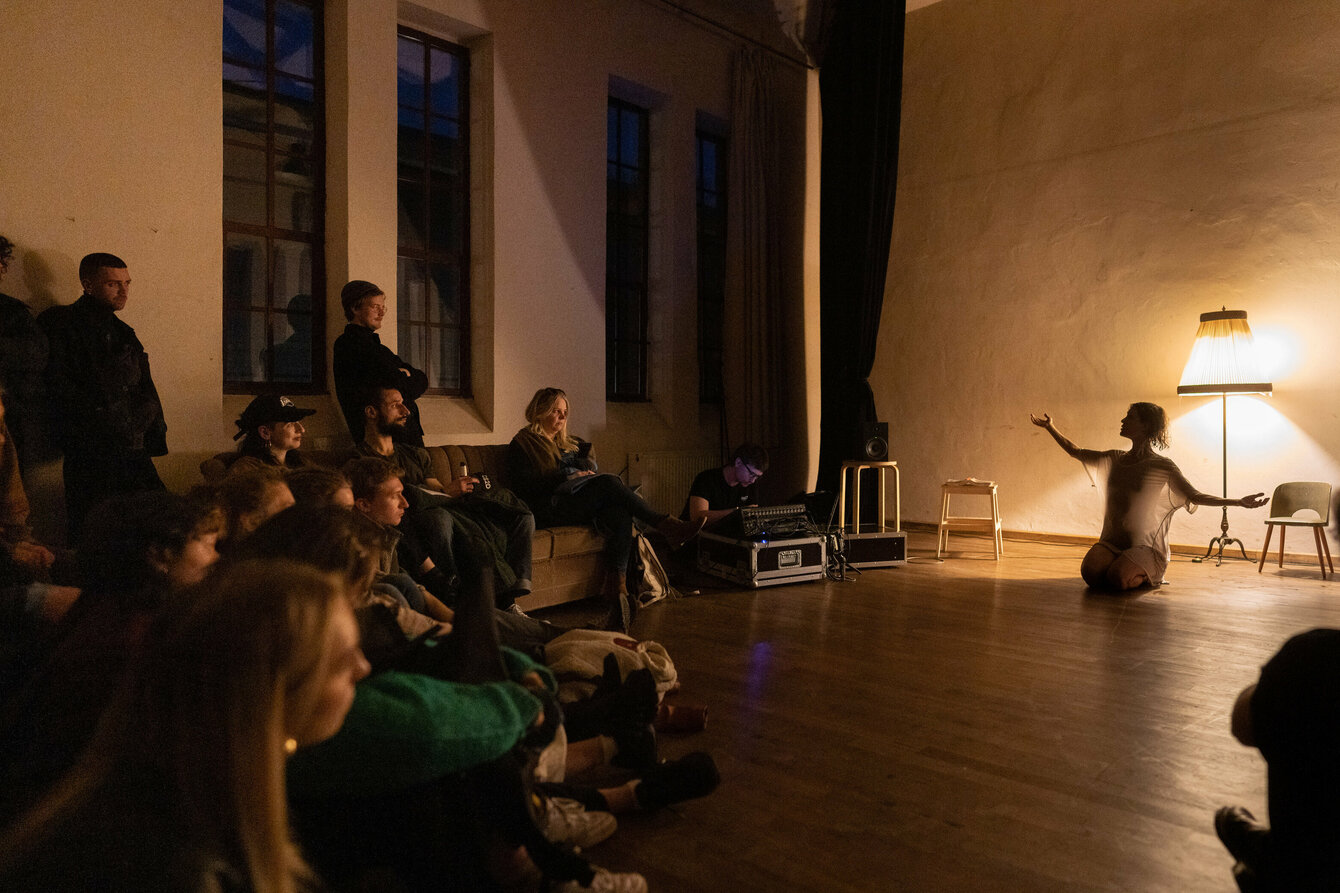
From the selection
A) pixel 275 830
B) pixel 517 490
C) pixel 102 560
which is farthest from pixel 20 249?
pixel 275 830

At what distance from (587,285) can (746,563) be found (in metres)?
2.50

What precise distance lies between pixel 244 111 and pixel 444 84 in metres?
1.43

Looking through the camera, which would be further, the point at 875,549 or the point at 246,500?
the point at 875,549

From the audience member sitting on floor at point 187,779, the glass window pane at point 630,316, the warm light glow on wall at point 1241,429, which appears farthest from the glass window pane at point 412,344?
the warm light glow on wall at point 1241,429

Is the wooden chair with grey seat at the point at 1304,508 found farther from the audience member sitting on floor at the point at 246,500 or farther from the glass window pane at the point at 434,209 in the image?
the audience member sitting on floor at the point at 246,500

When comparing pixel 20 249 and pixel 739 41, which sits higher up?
pixel 739 41

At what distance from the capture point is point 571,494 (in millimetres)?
4766

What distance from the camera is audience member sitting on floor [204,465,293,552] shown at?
88.5 inches

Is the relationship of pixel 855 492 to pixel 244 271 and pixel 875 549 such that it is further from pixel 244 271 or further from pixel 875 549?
pixel 244 271

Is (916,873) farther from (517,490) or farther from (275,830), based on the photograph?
(517,490)

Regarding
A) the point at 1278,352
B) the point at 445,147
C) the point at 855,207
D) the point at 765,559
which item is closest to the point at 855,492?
the point at 765,559

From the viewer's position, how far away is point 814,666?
11.7 feet

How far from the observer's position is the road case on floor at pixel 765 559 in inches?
206

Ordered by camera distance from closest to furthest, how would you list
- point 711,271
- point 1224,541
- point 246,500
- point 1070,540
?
point 246,500, point 1224,541, point 1070,540, point 711,271
